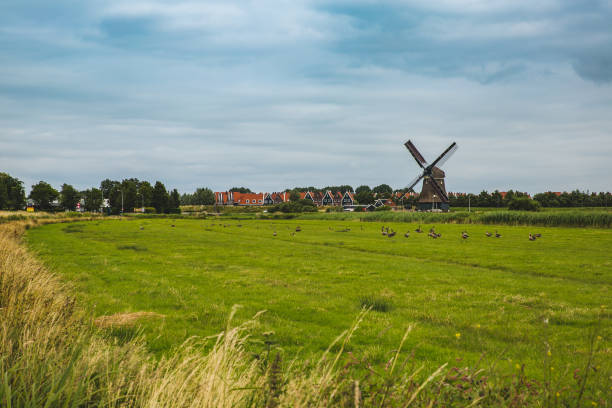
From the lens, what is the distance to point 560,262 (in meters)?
21.1

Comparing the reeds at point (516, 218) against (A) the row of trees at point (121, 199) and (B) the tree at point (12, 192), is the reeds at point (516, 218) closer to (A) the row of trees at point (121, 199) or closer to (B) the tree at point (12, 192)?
(A) the row of trees at point (121, 199)

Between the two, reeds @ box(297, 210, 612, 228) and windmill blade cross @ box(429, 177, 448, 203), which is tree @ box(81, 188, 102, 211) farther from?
windmill blade cross @ box(429, 177, 448, 203)

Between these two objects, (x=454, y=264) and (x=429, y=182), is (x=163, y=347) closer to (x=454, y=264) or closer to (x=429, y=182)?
(x=454, y=264)

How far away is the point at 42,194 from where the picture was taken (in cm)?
12231

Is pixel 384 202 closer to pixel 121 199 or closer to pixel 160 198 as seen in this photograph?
pixel 160 198

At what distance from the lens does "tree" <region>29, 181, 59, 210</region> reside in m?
121

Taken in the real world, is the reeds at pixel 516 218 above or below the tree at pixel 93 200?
below

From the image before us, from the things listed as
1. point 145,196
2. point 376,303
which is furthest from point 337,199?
point 376,303

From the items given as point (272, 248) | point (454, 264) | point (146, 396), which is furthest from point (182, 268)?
point (146, 396)

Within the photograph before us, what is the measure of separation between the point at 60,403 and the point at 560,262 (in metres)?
23.5

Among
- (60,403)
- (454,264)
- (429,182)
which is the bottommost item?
(454,264)

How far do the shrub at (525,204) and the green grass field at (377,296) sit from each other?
67920 millimetres

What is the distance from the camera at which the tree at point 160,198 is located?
120 meters

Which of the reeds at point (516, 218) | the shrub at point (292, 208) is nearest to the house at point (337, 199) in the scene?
the shrub at point (292, 208)
